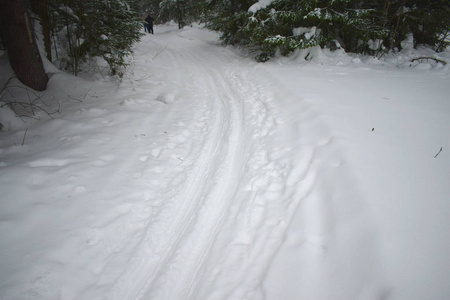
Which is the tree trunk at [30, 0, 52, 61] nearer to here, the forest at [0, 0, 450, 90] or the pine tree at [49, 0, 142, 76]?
the forest at [0, 0, 450, 90]

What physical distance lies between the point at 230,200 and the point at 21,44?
20.4 ft

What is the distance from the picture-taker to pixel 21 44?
14.7 feet

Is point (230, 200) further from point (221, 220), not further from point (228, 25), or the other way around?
point (228, 25)

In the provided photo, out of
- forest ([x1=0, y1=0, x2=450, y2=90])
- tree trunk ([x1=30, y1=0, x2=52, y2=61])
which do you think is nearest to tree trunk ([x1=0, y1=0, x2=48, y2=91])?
forest ([x1=0, y1=0, x2=450, y2=90])

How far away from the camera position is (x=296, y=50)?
9836 mm

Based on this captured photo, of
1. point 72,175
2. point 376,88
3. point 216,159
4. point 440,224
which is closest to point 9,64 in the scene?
point 72,175

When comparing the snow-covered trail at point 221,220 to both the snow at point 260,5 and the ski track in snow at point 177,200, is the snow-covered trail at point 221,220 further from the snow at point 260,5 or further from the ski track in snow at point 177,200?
the snow at point 260,5

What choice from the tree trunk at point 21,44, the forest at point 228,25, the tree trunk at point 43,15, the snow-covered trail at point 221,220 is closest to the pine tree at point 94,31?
the forest at point 228,25

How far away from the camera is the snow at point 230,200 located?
1649 millimetres

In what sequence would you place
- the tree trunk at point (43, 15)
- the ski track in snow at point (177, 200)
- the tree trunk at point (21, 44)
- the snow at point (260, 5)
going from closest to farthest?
the ski track in snow at point (177, 200) → the tree trunk at point (21, 44) → the tree trunk at point (43, 15) → the snow at point (260, 5)

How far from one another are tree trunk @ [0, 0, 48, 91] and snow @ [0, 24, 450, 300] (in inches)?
13.6

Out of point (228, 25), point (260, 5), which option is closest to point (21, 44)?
point (260, 5)

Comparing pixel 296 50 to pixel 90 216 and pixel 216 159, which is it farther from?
pixel 90 216

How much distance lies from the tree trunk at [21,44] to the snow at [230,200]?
0.35m
